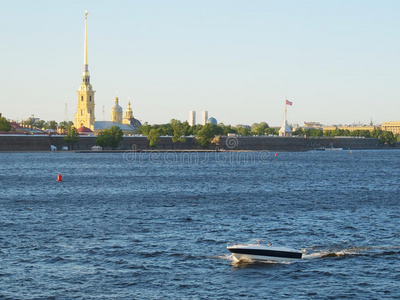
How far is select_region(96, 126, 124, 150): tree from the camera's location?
192 metres

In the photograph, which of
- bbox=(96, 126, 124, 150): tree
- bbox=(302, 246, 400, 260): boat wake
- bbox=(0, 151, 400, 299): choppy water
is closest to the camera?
bbox=(0, 151, 400, 299): choppy water

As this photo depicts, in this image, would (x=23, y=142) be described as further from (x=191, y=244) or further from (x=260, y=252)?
(x=260, y=252)

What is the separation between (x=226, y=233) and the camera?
3738cm

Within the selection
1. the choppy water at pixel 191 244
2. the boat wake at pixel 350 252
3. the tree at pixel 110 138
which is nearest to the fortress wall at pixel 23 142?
the tree at pixel 110 138

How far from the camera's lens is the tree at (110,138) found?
19188cm

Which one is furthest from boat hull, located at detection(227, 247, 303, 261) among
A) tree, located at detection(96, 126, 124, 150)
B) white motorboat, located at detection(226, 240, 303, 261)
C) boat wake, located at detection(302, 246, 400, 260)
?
tree, located at detection(96, 126, 124, 150)

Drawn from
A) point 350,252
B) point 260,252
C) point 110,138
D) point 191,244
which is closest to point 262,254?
point 260,252

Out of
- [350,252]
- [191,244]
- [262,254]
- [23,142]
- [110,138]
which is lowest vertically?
[350,252]

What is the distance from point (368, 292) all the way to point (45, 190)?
4635 centimetres

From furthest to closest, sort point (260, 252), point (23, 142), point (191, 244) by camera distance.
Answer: point (23, 142)
point (191, 244)
point (260, 252)

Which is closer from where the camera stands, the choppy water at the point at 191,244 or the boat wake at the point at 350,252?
the choppy water at the point at 191,244

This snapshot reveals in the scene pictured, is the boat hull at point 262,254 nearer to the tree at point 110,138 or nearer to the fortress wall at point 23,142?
the fortress wall at point 23,142

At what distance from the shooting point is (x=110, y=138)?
634 feet

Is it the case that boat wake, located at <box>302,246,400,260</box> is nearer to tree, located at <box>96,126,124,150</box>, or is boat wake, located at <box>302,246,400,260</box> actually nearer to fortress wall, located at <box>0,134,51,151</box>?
fortress wall, located at <box>0,134,51,151</box>
